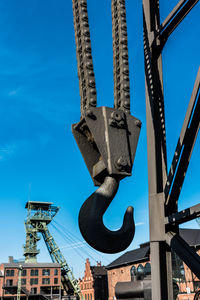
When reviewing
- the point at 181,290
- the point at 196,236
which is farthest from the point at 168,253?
the point at 196,236

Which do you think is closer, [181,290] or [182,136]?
[182,136]

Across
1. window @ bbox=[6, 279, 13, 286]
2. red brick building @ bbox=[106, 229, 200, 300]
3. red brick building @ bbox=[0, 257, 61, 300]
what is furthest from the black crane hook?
window @ bbox=[6, 279, 13, 286]

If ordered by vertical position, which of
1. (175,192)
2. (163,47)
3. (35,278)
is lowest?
(35,278)

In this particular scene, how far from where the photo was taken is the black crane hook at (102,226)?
179 cm

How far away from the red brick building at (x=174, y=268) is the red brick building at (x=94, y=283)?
10.6 metres

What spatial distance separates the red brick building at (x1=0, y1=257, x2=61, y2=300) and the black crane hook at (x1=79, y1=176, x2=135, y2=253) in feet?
186

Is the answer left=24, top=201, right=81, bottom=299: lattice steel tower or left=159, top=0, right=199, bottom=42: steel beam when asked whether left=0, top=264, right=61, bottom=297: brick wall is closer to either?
left=24, top=201, right=81, bottom=299: lattice steel tower

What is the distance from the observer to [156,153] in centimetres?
340

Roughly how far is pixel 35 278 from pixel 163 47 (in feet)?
194

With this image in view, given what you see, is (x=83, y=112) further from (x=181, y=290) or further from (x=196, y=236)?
(x=196, y=236)

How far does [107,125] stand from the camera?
1.99 meters

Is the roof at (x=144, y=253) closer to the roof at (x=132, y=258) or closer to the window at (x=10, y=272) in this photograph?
the roof at (x=132, y=258)

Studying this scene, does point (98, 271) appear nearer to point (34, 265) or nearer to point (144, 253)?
point (34, 265)

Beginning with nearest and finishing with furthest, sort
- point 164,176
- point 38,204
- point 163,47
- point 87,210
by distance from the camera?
point 87,210, point 164,176, point 163,47, point 38,204
